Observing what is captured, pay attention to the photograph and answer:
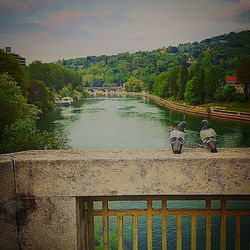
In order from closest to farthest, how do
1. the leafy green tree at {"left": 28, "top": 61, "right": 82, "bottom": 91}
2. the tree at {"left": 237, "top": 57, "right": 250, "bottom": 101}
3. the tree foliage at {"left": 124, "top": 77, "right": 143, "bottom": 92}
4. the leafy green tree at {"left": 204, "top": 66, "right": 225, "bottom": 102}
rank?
1. the tree at {"left": 237, "top": 57, "right": 250, "bottom": 101}
2. the leafy green tree at {"left": 204, "top": 66, "right": 225, "bottom": 102}
3. the leafy green tree at {"left": 28, "top": 61, "right": 82, "bottom": 91}
4. the tree foliage at {"left": 124, "top": 77, "right": 143, "bottom": 92}

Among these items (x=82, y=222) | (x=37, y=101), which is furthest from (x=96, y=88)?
(x=82, y=222)

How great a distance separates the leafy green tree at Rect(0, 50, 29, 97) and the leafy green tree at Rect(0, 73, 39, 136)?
0.06 m

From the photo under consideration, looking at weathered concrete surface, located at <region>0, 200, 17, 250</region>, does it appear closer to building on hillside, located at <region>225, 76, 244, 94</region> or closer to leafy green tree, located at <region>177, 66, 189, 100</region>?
building on hillside, located at <region>225, 76, 244, 94</region>

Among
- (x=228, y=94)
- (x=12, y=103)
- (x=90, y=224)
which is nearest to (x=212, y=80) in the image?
(x=228, y=94)

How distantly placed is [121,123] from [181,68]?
1.23 meters

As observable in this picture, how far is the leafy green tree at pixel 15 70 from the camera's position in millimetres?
5145

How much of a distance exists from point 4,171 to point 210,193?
2.75ft

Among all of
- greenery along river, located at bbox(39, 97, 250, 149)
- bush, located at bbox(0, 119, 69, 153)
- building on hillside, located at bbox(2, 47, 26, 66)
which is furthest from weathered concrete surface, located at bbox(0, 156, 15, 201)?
building on hillside, located at bbox(2, 47, 26, 66)

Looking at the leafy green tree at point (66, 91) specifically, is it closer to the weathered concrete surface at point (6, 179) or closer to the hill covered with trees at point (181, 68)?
the hill covered with trees at point (181, 68)

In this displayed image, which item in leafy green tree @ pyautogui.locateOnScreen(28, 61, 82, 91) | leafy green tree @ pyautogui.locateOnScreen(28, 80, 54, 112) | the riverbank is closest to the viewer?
the riverbank

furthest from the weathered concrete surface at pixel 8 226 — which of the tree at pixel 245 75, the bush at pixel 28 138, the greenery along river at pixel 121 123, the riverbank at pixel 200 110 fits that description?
the tree at pixel 245 75

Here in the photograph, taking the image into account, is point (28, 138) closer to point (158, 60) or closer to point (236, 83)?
point (158, 60)

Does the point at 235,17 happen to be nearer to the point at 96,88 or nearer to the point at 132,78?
the point at 132,78

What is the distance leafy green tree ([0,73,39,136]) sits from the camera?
17.9 ft
